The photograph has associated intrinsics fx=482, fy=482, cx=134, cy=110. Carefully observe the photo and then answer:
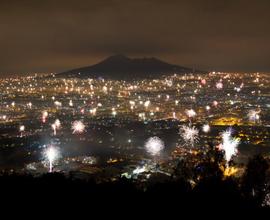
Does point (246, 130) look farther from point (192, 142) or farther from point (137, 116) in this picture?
point (137, 116)

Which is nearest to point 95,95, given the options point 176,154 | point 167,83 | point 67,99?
point 67,99

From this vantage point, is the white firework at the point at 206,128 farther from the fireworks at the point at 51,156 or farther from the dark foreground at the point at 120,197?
the dark foreground at the point at 120,197

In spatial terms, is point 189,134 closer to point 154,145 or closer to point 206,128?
point 206,128

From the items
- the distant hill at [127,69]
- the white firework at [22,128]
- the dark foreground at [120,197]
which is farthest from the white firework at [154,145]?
the distant hill at [127,69]

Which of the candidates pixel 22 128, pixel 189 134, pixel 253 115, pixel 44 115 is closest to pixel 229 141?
pixel 189 134

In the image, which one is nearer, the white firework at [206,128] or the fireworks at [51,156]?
the fireworks at [51,156]

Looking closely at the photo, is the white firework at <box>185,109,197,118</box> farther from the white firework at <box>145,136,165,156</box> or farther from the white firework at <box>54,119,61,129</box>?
the white firework at <box>145,136,165,156</box>
